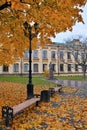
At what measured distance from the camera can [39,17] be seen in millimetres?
12117

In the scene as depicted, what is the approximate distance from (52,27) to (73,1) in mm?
2277

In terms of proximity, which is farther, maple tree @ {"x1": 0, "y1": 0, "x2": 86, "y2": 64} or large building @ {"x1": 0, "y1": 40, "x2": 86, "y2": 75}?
large building @ {"x1": 0, "y1": 40, "x2": 86, "y2": 75}

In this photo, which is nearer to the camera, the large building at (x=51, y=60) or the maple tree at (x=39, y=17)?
Result: the maple tree at (x=39, y=17)

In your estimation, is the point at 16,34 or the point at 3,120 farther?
the point at 16,34

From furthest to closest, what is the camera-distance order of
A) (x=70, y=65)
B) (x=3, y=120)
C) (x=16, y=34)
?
(x=70, y=65) → (x=16, y=34) → (x=3, y=120)

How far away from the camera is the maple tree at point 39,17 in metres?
10.6

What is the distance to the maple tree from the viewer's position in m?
10.6

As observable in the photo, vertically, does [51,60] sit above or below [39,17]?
above

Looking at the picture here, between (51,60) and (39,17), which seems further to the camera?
(51,60)

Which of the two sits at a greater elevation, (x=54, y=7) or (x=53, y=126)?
(x=54, y=7)

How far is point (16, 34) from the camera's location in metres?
17.7

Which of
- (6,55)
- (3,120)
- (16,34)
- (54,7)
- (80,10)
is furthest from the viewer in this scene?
(6,55)

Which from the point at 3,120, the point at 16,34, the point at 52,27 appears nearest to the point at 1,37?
the point at 16,34

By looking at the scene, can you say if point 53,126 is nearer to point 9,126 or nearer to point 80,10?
point 9,126
